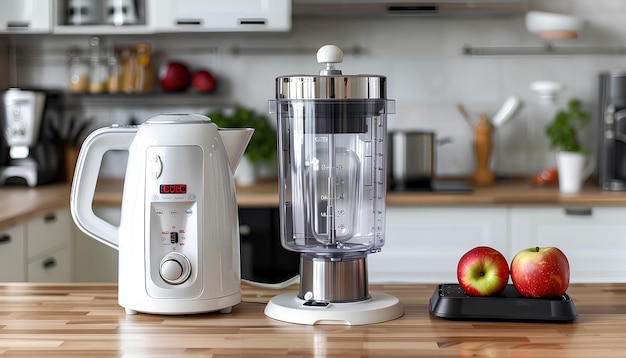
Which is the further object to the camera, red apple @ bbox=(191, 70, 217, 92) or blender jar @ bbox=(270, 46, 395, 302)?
red apple @ bbox=(191, 70, 217, 92)

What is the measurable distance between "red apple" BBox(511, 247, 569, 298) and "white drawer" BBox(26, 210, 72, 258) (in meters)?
1.98

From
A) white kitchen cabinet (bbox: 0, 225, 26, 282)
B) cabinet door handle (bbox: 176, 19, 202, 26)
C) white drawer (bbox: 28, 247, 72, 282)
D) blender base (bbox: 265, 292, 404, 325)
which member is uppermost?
cabinet door handle (bbox: 176, 19, 202, 26)

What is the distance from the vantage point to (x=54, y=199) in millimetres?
3242

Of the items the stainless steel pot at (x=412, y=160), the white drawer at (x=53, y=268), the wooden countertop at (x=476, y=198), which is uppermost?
the stainless steel pot at (x=412, y=160)

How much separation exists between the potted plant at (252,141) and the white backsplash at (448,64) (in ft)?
0.87

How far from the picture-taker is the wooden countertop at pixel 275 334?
Result: 4.20 feet

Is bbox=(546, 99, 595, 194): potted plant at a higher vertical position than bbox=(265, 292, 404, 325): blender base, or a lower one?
higher

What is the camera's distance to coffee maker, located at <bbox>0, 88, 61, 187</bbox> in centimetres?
358

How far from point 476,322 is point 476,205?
188cm

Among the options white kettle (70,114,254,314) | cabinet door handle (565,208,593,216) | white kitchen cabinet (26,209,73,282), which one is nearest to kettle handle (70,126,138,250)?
white kettle (70,114,254,314)

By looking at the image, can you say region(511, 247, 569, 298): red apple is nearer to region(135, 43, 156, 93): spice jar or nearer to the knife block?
the knife block

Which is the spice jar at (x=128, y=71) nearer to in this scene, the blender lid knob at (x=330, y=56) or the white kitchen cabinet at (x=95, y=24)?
the white kitchen cabinet at (x=95, y=24)

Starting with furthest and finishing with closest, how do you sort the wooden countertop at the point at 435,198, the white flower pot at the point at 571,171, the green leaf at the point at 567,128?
the green leaf at the point at 567,128 → the white flower pot at the point at 571,171 → the wooden countertop at the point at 435,198

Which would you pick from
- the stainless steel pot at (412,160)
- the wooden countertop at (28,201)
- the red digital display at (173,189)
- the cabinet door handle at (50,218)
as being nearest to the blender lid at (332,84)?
the red digital display at (173,189)
